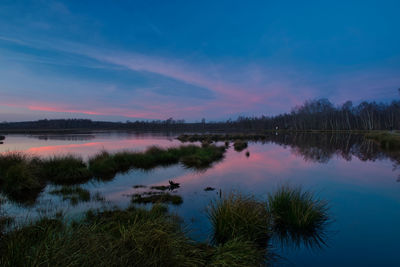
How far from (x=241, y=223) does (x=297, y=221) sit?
2094 millimetres

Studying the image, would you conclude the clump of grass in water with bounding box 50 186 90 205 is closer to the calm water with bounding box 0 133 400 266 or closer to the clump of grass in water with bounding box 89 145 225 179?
the calm water with bounding box 0 133 400 266

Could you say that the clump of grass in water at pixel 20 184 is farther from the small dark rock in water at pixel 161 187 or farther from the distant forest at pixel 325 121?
the distant forest at pixel 325 121

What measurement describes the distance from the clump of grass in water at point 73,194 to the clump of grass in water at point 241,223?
630 cm

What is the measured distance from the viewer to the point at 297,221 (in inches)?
265

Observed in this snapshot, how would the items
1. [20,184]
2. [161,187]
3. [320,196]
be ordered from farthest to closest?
[161,187] → [20,184] → [320,196]

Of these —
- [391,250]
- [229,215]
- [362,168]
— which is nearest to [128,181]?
[229,215]

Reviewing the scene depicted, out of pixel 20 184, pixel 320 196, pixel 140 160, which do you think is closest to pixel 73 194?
pixel 20 184

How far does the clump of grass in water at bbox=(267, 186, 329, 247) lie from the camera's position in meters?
6.36

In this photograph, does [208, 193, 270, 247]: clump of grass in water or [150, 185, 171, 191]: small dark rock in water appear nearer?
[208, 193, 270, 247]: clump of grass in water

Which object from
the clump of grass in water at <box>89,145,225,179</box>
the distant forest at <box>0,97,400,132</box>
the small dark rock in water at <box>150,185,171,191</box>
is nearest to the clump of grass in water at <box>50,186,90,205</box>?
the small dark rock in water at <box>150,185,171,191</box>

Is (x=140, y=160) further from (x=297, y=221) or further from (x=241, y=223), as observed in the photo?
(x=297, y=221)

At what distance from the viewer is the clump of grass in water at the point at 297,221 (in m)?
6.36

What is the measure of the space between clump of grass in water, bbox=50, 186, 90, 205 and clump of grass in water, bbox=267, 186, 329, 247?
797 cm

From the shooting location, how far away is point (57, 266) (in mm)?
2668
